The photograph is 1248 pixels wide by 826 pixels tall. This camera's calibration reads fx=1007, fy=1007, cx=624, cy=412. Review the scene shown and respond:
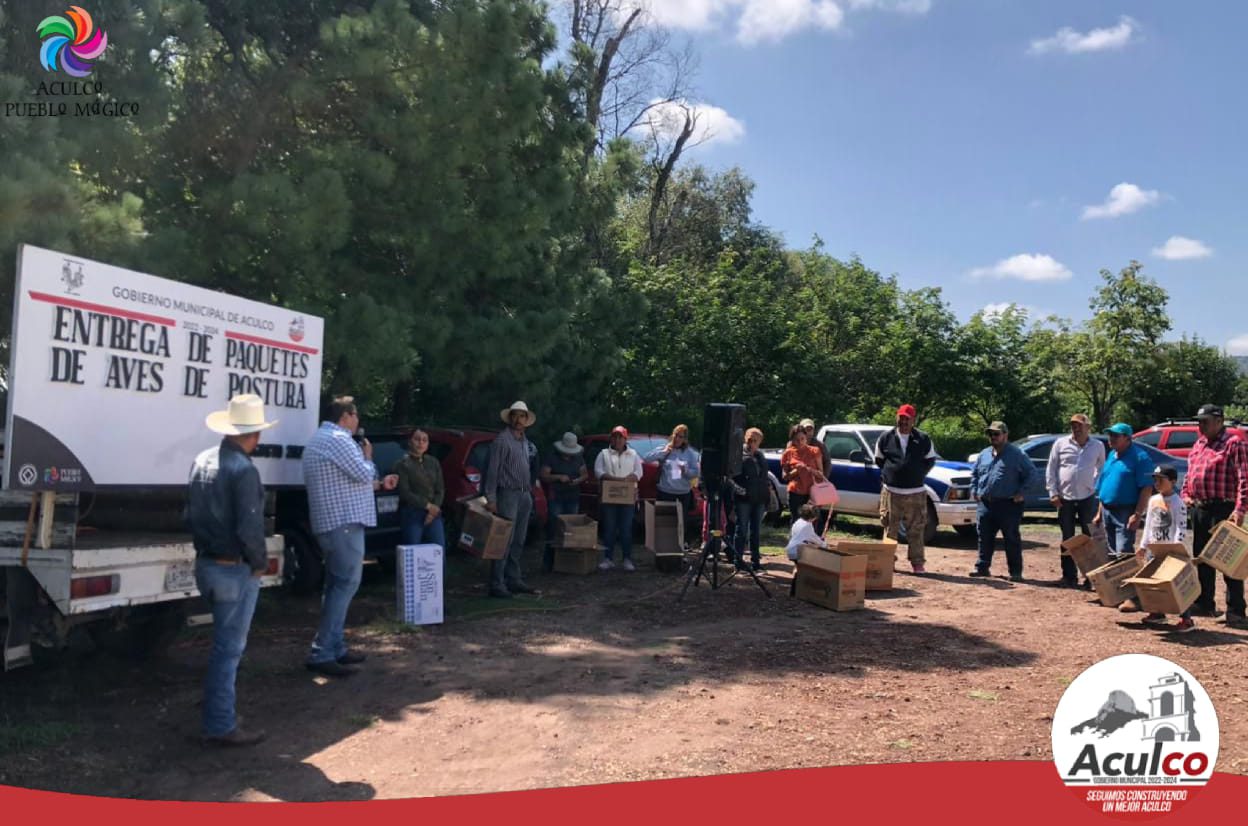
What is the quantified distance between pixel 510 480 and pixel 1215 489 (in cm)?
632

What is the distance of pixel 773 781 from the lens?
485 centimetres

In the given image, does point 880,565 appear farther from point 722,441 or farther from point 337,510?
point 337,510

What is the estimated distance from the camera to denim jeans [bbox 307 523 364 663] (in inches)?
265

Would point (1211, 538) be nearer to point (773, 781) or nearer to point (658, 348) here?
point (773, 781)

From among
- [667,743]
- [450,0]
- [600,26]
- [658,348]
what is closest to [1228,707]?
[667,743]

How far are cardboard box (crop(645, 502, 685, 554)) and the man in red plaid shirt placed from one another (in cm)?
514

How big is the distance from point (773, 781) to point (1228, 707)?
3280mm

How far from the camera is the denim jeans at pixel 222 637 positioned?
534cm

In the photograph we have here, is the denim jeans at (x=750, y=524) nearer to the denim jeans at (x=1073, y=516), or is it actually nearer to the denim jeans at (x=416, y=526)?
the denim jeans at (x=1073, y=516)

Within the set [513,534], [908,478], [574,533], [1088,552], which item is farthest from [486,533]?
[1088,552]

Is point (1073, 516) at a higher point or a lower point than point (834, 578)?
higher

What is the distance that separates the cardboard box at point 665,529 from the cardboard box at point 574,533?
2.41 feet

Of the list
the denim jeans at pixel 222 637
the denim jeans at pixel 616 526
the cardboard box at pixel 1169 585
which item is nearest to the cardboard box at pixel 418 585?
the denim jeans at pixel 222 637

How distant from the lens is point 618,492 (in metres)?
11.4
